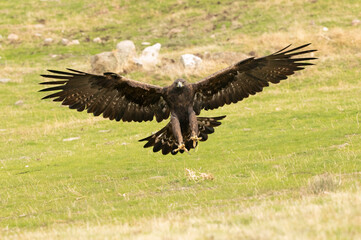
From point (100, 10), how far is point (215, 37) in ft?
46.6

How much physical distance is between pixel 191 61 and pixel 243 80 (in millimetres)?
17257

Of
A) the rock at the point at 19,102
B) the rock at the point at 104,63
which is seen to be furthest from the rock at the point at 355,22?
the rock at the point at 19,102

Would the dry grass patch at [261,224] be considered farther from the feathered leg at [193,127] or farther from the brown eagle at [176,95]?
the brown eagle at [176,95]

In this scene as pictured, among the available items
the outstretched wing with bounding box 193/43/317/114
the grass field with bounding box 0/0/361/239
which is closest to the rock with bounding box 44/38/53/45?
the grass field with bounding box 0/0/361/239

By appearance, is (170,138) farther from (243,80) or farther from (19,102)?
(19,102)

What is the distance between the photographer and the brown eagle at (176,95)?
1405cm

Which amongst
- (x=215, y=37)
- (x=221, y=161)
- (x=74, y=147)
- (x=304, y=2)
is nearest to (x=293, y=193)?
(x=221, y=161)

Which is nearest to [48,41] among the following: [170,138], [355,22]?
[355,22]

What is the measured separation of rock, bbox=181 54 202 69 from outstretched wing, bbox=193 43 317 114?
16682 millimetres

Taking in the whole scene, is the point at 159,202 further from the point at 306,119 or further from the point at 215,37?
the point at 215,37

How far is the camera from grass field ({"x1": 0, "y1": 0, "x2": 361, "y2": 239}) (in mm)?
8758

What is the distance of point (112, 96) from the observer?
14.6 m

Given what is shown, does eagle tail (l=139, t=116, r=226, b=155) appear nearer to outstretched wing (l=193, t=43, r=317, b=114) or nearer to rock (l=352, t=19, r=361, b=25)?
outstretched wing (l=193, t=43, r=317, b=114)

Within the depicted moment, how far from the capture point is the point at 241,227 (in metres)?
A: 7.71
